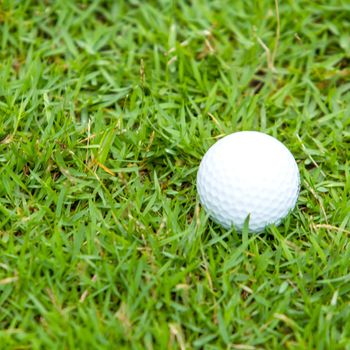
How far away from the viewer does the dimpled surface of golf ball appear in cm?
250

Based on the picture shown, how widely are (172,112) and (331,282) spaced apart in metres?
1.26

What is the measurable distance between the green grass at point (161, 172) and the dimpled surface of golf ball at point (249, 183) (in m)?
0.09

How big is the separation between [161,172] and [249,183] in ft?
1.86

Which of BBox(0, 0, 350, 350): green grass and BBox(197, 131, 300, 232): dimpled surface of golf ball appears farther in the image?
BBox(197, 131, 300, 232): dimpled surface of golf ball

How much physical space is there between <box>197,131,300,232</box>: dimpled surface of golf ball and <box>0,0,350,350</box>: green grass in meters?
0.09

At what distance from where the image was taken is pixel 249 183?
8.16ft

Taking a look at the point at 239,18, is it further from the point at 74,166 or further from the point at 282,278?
the point at 282,278

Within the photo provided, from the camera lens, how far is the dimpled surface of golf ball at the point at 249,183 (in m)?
2.50

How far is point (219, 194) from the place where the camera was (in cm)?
254

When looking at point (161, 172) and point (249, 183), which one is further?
point (161, 172)

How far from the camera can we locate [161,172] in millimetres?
2895

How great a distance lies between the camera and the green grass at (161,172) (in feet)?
7.48

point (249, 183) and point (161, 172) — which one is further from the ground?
point (249, 183)

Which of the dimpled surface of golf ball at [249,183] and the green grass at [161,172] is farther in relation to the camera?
the dimpled surface of golf ball at [249,183]
